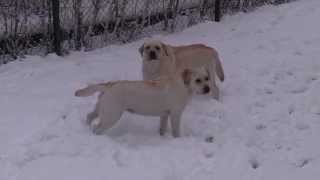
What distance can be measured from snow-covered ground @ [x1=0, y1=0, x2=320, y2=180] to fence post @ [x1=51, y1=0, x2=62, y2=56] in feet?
0.54

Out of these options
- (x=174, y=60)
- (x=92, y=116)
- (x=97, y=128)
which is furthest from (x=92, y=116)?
(x=174, y=60)

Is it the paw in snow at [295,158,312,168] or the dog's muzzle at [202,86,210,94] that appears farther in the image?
the dog's muzzle at [202,86,210,94]

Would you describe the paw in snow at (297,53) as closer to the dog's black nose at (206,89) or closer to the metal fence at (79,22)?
the metal fence at (79,22)

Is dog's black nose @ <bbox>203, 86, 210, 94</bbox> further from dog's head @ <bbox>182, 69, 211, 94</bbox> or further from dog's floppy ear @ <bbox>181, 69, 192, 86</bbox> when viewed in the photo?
dog's floppy ear @ <bbox>181, 69, 192, 86</bbox>

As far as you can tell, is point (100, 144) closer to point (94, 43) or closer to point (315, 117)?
point (315, 117)

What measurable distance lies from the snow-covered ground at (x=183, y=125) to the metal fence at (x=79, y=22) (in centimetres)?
26

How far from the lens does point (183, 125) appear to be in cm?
556

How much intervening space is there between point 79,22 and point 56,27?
0.34 meters

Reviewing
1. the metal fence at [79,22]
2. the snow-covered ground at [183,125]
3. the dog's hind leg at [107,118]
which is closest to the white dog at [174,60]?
the snow-covered ground at [183,125]

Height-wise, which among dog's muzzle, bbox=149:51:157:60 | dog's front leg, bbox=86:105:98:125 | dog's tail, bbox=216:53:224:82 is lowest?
dog's front leg, bbox=86:105:98:125

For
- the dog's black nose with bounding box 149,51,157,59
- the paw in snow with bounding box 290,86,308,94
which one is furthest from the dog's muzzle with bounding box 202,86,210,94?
the paw in snow with bounding box 290,86,308,94

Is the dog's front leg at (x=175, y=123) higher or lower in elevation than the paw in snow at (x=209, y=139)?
higher

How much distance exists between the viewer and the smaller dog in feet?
16.8

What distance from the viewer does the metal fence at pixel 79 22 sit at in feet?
24.5
